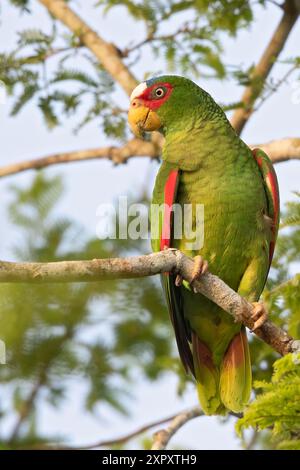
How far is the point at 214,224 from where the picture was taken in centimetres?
418

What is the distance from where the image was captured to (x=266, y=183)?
14.5ft

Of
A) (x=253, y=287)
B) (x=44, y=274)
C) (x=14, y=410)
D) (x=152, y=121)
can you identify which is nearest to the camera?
(x=44, y=274)

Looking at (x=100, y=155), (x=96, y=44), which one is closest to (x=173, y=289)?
(x=100, y=155)

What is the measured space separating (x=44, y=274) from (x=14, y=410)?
2.78 meters

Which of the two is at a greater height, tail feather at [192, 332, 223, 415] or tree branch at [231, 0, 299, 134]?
tree branch at [231, 0, 299, 134]

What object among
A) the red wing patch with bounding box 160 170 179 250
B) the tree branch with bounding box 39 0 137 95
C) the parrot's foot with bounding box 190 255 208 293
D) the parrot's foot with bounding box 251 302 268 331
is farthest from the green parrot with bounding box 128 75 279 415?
the tree branch with bounding box 39 0 137 95

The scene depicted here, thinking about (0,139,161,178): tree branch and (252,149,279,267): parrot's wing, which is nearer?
(252,149,279,267): parrot's wing

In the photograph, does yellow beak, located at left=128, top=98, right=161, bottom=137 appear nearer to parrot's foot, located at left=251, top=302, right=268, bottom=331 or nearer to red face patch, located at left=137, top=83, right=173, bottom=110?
red face patch, located at left=137, top=83, right=173, bottom=110

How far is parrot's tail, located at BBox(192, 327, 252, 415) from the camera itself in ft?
14.1

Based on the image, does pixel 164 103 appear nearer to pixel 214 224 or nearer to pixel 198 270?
pixel 214 224

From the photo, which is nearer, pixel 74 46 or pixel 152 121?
pixel 152 121

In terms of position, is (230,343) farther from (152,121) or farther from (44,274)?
(44,274)

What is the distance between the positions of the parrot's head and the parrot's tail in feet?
3.95
